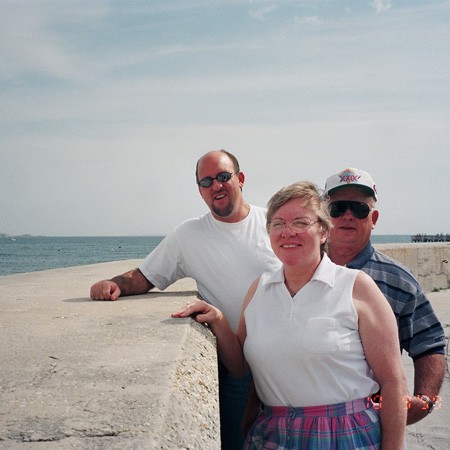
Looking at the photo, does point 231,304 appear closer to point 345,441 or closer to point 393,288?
point 393,288

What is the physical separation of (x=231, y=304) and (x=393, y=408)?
56.4 inches

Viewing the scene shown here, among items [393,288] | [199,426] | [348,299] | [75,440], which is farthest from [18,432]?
[393,288]

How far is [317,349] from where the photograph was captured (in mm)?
2318

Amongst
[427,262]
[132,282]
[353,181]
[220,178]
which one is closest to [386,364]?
[353,181]

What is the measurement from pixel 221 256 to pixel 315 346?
143cm

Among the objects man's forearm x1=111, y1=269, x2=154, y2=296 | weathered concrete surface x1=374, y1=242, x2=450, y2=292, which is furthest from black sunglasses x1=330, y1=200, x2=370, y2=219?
weathered concrete surface x1=374, y1=242, x2=450, y2=292

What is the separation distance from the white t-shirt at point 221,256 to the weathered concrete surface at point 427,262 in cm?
820

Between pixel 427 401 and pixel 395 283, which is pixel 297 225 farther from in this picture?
pixel 427 401

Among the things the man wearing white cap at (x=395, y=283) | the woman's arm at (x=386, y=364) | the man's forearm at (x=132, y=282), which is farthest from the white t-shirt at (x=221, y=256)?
the woman's arm at (x=386, y=364)

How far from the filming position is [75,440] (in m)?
1.58

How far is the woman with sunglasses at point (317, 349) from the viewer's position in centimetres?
232

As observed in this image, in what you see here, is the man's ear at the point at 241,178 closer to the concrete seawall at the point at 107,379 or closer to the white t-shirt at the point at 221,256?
the white t-shirt at the point at 221,256

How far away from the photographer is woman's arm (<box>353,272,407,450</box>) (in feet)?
7.57

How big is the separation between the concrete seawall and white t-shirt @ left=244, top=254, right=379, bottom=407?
30 cm
